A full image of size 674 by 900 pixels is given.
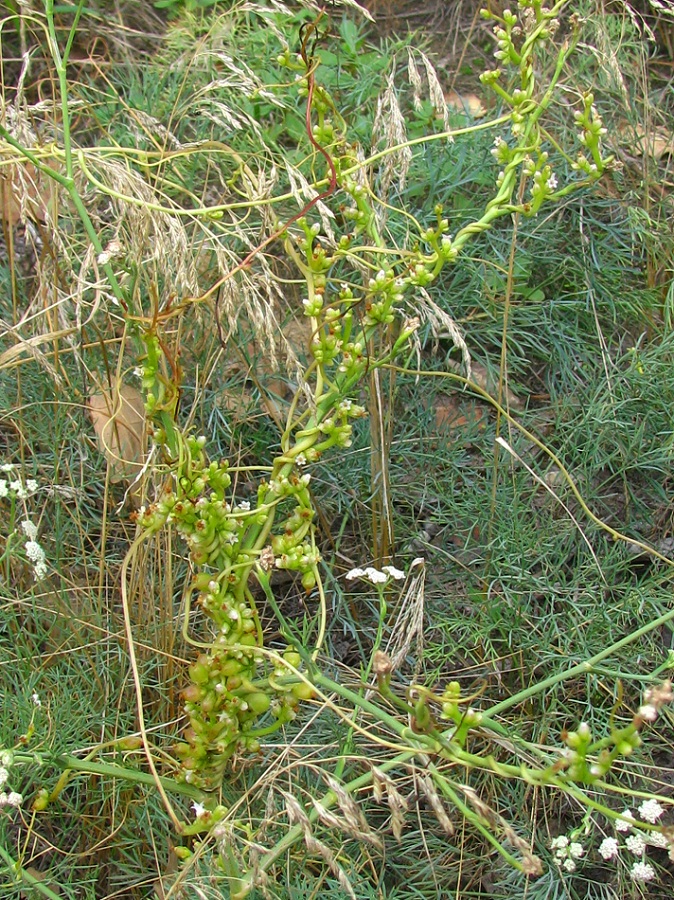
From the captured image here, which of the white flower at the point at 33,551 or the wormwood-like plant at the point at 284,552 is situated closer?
the wormwood-like plant at the point at 284,552

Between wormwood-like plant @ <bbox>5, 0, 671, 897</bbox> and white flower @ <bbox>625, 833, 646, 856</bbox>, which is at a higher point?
wormwood-like plant @ <bbox>5, 0, 671, 897</bbox>

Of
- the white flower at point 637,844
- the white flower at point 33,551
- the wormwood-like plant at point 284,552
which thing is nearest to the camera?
the wormwood-like plant at point 284,552

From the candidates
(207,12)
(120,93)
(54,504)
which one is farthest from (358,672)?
(207,12)

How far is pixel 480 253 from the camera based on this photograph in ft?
7.16

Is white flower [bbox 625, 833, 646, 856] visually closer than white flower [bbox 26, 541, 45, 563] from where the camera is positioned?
Yes

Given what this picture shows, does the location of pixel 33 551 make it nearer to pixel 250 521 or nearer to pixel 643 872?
pixel 250 521

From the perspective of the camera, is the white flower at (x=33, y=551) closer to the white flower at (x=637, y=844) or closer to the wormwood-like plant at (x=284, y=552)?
the wormwood-like plant at (x=284, y=552)

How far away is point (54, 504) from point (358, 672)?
0.67 meters

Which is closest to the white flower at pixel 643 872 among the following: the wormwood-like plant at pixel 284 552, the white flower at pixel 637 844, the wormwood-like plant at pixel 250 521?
the white flower at pixel 637 844

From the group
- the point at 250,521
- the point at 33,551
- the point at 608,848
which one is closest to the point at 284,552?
the point at 250,521

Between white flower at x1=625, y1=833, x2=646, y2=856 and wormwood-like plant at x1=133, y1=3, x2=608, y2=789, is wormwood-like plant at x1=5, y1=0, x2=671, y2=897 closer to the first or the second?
wormwood-like plant at x1=133, y1=3, x2=608, y2=789

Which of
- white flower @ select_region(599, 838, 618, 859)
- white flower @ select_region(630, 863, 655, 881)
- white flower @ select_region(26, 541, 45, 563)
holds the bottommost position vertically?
white flower @ select_region(630, 863, 655, 881)

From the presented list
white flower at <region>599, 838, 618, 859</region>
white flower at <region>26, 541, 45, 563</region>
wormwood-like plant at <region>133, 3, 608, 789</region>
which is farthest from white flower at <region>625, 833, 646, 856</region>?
white flower at <region>26, 541, 45, 563</region>

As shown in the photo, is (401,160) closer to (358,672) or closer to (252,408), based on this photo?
(252,408)
